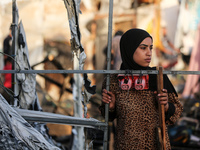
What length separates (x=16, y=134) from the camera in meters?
1.73

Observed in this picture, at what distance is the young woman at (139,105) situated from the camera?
1.75 meters

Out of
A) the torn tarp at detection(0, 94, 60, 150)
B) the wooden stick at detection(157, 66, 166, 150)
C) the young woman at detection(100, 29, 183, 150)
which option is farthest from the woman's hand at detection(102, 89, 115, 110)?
the torn tarp at detection(0, 94, 60, 150)

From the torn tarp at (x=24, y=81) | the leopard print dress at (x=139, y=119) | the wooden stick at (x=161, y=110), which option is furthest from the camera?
the torn tarp at (x=24, y=81)

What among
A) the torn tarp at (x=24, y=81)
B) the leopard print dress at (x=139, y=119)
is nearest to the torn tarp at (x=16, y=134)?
the torn tarp at (x=24, y=81)

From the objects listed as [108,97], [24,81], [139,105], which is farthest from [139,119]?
[24,81]

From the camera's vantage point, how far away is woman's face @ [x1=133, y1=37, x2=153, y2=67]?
69.6 inches

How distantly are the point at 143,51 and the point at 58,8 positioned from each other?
6.41m

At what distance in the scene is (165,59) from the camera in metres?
8.44

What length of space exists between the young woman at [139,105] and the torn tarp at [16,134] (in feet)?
1.87

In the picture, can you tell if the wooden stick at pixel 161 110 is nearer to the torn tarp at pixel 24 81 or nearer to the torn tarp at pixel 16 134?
the torn tarp at pixel 16 134

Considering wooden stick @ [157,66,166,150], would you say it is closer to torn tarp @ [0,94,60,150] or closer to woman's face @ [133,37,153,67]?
woman's face @ [133,37,153,67]

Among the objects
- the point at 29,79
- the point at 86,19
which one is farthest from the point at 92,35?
the point at 29,79

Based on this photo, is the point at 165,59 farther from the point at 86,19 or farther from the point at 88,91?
the point at 88,91

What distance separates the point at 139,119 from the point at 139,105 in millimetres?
100
